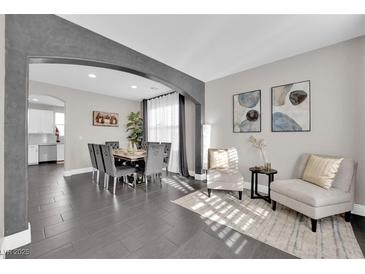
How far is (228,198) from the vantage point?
288 cm

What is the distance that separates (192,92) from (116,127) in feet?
11.5

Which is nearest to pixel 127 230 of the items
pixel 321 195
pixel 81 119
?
pixel 321 195

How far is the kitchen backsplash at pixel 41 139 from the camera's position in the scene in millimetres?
6886

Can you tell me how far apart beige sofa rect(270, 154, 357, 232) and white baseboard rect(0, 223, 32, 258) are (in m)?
3.20

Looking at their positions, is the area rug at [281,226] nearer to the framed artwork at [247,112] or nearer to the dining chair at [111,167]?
the dining chair at [111,167]

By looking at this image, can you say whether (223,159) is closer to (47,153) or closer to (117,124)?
(117,124)

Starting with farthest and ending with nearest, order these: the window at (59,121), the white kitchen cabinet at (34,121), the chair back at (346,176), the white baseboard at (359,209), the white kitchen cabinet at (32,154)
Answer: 1. the window at (59,121)
2. the white kitchen cabinet at (34,121)
3. the white kitchen cabinet at (32,154)
4. the white baseboard at (359,209)
5. the chair back at (346,176)

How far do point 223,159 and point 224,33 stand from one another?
7.41ft

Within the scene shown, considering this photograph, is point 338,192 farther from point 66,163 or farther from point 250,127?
point 66,163

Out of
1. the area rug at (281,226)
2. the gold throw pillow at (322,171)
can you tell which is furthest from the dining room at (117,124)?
the gold throw pillow at (322,171)

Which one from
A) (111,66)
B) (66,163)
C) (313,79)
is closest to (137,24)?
(111,66)

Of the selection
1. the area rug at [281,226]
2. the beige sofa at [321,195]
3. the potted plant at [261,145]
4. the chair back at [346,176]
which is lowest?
the area rug at [281,226]

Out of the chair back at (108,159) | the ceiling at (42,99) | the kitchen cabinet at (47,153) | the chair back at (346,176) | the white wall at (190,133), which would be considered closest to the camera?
the chair back at (346,176)

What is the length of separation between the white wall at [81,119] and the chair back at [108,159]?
216cm
